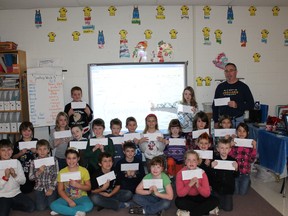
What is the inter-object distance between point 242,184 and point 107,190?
178 centimetres

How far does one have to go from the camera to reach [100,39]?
4.98 m

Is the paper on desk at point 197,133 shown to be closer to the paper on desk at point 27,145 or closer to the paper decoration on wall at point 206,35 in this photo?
the paper decoration on wall at point 206,35

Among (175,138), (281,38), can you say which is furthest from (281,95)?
(175,138)

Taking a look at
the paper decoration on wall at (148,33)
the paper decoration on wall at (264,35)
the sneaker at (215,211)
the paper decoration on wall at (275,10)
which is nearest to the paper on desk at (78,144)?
the sneaker at (215,211)

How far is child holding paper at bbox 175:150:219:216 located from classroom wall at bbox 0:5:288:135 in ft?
7.80

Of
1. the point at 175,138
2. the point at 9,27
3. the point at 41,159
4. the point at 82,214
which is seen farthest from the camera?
the point at 9,27

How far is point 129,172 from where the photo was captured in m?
3.56

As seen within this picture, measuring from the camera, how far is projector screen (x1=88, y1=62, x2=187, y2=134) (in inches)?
199

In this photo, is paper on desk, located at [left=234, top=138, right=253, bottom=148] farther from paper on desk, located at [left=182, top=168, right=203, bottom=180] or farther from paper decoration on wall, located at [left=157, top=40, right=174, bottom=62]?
paper decoration on wall, located at [left=157, top=40, right=174, bottom=62]

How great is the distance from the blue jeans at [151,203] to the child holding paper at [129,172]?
0.27m

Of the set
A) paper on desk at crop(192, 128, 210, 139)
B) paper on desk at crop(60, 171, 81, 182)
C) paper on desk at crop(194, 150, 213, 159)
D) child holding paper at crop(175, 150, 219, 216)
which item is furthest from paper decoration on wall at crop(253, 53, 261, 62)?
paper on desk at crop(60, 171, 81, 182)

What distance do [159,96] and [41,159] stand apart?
250 centimetres

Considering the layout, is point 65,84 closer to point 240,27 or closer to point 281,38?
point 240,27

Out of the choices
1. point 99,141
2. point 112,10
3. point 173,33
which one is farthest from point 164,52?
point 99,141
